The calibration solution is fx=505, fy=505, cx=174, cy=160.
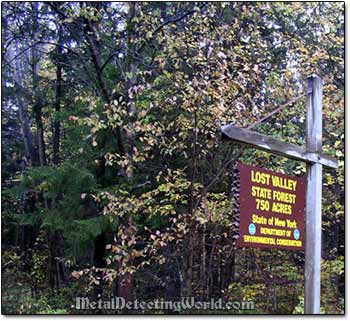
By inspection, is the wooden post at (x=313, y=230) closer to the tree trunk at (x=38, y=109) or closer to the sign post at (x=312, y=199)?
the sign post at (x=312, y=199)

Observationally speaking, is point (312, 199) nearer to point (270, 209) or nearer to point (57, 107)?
point (270, 209)

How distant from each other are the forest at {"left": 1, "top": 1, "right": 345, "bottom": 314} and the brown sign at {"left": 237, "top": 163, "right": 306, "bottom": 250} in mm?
1674

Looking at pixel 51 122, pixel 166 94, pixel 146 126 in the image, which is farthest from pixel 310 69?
pixel 51 122

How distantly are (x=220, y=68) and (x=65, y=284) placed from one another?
4068 millimetres

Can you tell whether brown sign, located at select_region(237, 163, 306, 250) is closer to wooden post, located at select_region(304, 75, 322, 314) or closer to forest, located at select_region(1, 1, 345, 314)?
wooden post, located at select_region(304, 75, 322, 314)

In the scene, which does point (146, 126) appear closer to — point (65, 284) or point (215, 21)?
point (215, 21)

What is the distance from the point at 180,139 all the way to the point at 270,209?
2302mm

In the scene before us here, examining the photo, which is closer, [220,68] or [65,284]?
[220,68]

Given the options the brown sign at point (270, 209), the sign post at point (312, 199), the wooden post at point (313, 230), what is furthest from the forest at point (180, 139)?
the brown sign at point (270, 209)

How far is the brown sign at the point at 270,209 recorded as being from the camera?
8.93ft

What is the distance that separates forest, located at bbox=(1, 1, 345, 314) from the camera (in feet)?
15.8

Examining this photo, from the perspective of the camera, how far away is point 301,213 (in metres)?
3.03

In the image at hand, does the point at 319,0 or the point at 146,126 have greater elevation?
the point at 319,0

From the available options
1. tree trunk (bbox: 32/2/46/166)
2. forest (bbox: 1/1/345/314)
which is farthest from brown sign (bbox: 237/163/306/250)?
→ tree trunk (bbox: 32/2/46/166)
